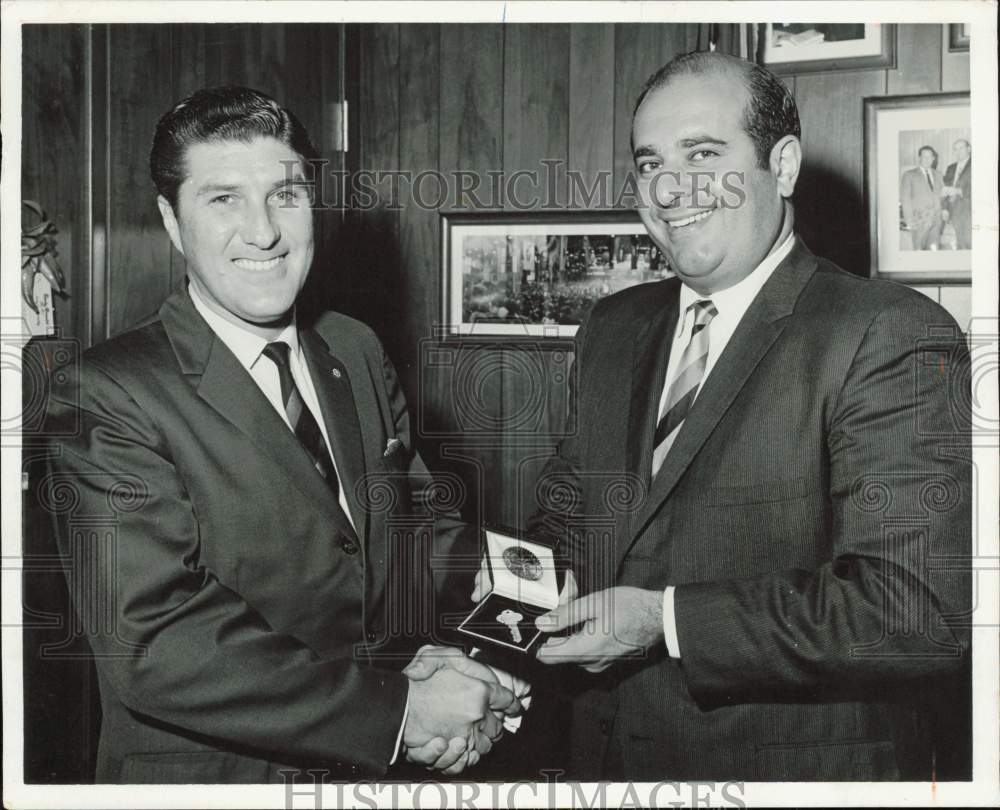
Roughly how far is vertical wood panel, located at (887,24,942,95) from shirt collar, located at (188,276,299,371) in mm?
1885

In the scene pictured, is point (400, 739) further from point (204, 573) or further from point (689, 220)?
point (689, 220)

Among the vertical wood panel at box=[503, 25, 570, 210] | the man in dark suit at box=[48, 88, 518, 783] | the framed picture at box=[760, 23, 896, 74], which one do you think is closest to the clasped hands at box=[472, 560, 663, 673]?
the man in dark suit at box=[48, 88, 518, 783]

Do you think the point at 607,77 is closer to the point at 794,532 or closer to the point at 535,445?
the point at 535,445

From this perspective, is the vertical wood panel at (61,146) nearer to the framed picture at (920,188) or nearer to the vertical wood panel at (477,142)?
the vertical wood panel at (477,142)

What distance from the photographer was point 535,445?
2.79m

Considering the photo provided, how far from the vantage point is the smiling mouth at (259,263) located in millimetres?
1800

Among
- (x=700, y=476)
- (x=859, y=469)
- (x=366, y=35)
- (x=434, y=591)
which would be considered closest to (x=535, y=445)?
(x=434, y=591)

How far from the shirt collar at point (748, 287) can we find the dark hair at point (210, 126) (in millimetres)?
1023

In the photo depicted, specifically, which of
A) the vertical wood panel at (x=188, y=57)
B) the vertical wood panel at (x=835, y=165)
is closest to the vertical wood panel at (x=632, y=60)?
the vertical wood panel at (x=835, y=165)

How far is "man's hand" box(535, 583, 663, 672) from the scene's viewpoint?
1848 mm

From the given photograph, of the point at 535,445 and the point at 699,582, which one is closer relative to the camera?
the point at 699,582

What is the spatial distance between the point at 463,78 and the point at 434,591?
1680 mm

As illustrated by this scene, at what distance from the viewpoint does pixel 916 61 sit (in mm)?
2311

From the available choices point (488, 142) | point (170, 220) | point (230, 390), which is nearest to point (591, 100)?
point (488, 142)
